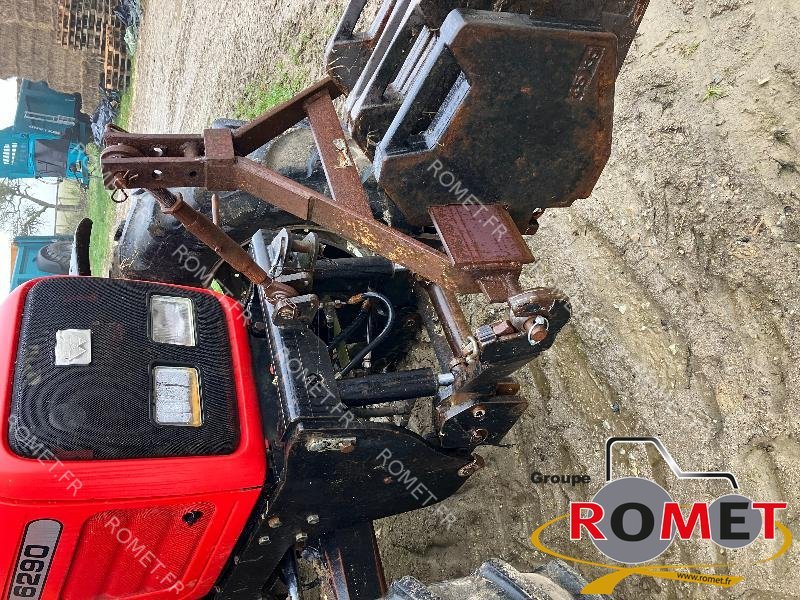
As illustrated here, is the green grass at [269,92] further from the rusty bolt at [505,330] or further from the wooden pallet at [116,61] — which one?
the wooden pallet at [116,61]

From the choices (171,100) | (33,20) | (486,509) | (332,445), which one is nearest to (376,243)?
(332,445)

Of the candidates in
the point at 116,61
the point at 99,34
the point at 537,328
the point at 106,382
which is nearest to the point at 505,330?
the point at 537,328

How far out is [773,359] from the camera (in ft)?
6.26

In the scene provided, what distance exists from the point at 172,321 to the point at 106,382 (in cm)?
34

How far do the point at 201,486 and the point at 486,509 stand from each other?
1.26 meters

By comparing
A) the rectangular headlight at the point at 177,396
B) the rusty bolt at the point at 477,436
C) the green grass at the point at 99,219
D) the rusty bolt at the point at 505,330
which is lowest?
the green grass at the point at 99,219

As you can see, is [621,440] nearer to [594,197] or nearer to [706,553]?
[706,553]

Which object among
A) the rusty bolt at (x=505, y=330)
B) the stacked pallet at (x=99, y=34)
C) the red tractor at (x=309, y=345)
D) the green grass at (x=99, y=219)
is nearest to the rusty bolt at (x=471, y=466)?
the red tractor at (x=309, y=345)

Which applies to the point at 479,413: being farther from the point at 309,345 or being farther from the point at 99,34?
the point at 99,34

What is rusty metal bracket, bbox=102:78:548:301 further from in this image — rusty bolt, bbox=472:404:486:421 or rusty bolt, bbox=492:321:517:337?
rusty bolt, bbox=472:404:486:421

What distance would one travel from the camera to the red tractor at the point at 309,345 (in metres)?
1.42

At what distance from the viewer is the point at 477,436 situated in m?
1.84

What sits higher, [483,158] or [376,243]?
[483,158]

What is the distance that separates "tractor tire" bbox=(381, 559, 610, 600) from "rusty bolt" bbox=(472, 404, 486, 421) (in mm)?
375
